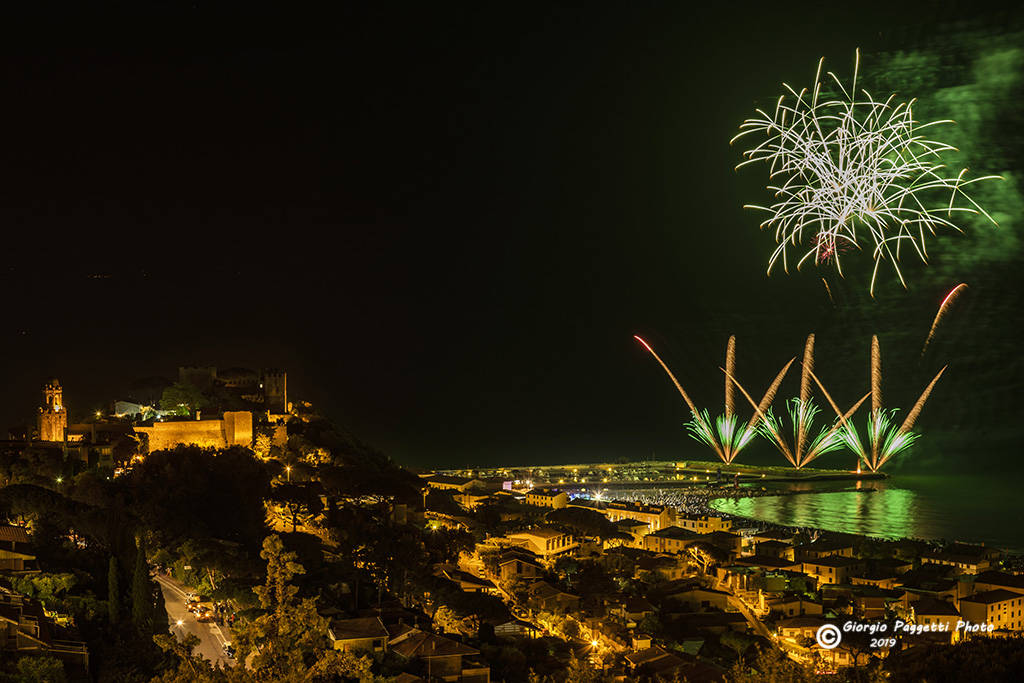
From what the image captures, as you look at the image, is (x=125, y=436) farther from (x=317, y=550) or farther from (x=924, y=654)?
(x=924, y=654)

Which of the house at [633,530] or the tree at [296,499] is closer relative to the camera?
the tree at [296,499]

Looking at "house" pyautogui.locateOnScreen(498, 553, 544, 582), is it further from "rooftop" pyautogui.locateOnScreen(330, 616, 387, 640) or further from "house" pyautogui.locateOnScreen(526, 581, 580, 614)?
"rooftop" pyautogui.locateOnScreen(330, 616, 387, 640)

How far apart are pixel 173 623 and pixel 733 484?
25075mm

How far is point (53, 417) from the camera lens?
13461mm

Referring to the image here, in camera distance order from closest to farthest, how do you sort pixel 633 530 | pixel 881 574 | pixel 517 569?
pixel 517 569 < pixel 881 574 < pixel 633 530

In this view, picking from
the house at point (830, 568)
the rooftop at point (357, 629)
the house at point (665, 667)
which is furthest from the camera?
the house at point (830, 568)

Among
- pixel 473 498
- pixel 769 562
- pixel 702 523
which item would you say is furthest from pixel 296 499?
pixel 702 523

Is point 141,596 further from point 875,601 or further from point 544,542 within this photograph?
point 875,601

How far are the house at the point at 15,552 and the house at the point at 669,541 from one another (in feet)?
33.2

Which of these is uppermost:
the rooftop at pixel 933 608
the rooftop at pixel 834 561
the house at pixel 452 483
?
the house at pixel 452 483

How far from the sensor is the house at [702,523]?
63.6ft

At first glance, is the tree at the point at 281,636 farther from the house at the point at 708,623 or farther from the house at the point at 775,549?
the house at the point at 775,549

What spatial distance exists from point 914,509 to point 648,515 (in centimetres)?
916

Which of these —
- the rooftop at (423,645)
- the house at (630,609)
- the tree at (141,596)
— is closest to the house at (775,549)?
the house at (630,609)
